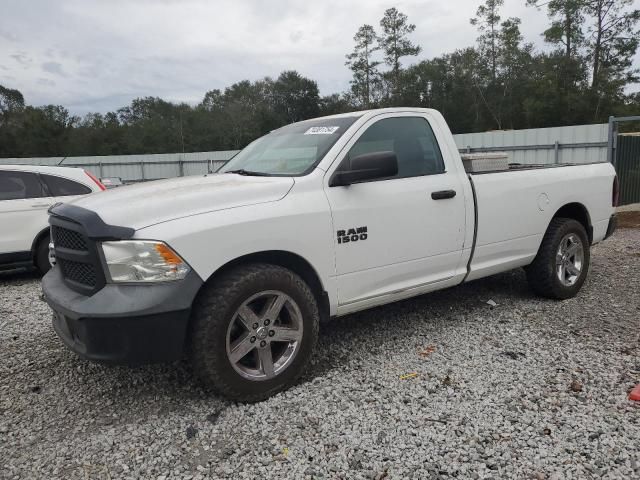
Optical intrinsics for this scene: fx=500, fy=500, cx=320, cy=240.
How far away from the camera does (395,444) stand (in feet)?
8.81

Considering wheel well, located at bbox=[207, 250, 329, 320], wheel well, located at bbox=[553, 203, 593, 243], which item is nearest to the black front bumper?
wheel well, located at bbox=[207, 250, 329, 320]

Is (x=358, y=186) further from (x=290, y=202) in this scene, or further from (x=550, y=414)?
(x=550, y=414)

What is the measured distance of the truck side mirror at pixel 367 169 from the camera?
3.35 metres

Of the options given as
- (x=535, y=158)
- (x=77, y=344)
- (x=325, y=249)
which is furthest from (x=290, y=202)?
(x=535, y=158)

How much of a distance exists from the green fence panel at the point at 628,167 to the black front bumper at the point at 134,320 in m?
12.4

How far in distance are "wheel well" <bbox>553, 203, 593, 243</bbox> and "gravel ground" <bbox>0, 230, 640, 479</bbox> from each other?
1.11m

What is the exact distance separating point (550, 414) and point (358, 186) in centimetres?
187

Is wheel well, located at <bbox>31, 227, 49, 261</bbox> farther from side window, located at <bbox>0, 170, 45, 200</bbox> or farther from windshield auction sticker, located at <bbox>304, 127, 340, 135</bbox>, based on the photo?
windshield auction sticker, located at <bbox>304, 127, 340, 135</bbox>

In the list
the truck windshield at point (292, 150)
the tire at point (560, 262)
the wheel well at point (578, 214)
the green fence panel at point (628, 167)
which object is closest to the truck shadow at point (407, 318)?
the tire at point (560, 262)

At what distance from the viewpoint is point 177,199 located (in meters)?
3.03

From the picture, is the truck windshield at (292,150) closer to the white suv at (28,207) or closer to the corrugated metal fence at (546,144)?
the white suv at (28,207)

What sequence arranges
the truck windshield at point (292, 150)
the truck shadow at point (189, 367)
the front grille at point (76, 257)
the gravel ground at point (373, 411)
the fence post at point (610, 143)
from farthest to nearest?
the fence post at point (610, 143), the truck windshield at point (292, 150), the truck shadow at point (189, 367), the front grille at point (76, 257), the gravel ground at point (373, 411)

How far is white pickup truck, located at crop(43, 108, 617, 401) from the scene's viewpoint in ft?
9.12

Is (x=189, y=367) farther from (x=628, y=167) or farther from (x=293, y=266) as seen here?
(x=628, y=167)
